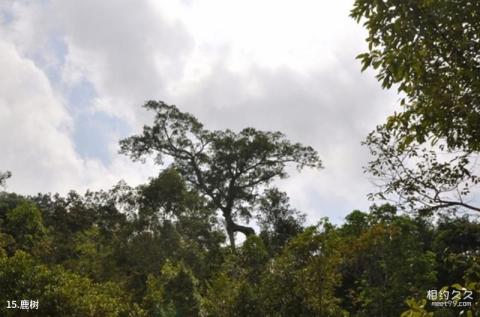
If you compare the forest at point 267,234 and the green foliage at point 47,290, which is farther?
the green foliage at point 47,290

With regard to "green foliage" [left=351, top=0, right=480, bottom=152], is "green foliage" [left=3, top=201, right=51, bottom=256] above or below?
above

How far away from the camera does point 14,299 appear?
35.7 feet

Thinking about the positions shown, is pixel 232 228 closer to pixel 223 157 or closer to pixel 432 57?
pixel 223 157

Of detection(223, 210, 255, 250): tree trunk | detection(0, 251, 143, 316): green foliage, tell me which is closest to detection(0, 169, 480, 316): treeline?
detection(0, 251, 143, 316): green foliage

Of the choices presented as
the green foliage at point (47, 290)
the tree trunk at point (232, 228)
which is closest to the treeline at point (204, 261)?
the green foliage at point (47, 290)

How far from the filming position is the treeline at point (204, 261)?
1120 cm

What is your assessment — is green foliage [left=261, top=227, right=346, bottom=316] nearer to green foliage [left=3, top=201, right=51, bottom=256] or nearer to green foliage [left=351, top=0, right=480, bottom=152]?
green foliage [left=351, top=0, right=480, bottom=152]

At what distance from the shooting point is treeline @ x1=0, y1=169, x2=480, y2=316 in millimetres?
11203

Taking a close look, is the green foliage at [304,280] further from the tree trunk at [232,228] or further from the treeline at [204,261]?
the tree trunk at [232,228]

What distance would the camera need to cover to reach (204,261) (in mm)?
23938

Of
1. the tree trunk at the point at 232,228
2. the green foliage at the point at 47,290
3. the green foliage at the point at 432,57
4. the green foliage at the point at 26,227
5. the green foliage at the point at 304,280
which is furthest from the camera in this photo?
the tree trunk at the point at 232,228

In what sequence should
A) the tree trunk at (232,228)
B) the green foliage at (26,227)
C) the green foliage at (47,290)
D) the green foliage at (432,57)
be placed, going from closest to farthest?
1. the green foliage at (432,57)
2. the green foliage at (47,290)
3. the green foliage at (26,227)
4. the tree trunk at (232,228)

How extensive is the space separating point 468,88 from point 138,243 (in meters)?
20.8

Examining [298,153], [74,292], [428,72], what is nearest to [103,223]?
[298,153]
